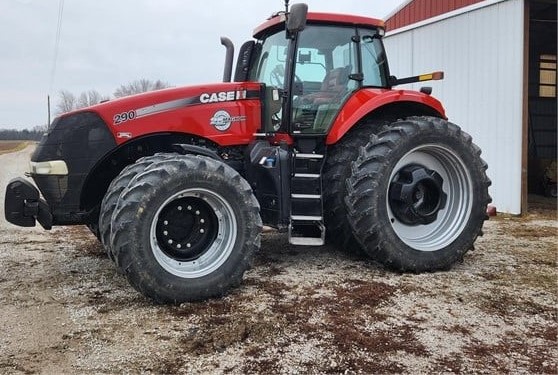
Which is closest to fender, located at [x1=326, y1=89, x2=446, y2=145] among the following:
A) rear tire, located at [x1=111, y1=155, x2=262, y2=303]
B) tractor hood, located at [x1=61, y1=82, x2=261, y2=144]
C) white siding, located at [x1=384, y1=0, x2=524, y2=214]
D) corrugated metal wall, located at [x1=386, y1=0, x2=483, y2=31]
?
tractor hood, located at [x1=61, y1=82, x2=261, y2=144]

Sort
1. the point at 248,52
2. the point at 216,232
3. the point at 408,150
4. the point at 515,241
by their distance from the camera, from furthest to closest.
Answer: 1. the point at 515,241
2. the point at 248,52
3. the point at 408,150
4. the point at 216,232

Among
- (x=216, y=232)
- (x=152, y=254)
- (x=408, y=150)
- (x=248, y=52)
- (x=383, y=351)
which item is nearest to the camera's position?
(x=383, y=351)

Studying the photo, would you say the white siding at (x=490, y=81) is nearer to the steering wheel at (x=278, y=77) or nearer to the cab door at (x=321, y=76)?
the cab door at (x=321, y=76)

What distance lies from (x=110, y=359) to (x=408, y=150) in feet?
10.6

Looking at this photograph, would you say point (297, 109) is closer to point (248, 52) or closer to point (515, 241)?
point (248, 52)

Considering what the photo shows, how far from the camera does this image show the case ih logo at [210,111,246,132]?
4.94m

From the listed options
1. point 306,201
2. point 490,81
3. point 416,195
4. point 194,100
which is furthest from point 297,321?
point 490,81

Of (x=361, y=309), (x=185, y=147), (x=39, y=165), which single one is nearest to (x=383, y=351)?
(x=361, y=309)

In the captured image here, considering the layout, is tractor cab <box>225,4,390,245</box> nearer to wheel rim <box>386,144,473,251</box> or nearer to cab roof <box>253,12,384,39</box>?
cab roof <box>253,12,384,39</box>

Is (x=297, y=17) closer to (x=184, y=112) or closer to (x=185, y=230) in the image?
(x=184, y=112)

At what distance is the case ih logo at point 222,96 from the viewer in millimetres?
4883

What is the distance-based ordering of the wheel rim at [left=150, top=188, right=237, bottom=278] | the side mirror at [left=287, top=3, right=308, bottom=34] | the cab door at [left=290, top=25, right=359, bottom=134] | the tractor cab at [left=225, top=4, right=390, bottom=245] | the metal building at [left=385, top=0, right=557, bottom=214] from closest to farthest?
the wheel rim at [left=150, top=188, right=237, bottom=278] → the side mirror at [left=287, top=3, right=308, bottom=34] → the tractor cab at [left=225, top=4, right=390, bottom=245] → the cab door at [left=290, top=25, right=359, bottom=134] → the metal building at [left=385, top=0, right=557, bottom=214]

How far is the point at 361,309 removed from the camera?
3.98 meters

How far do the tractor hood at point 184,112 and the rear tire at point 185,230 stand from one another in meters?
0.70
